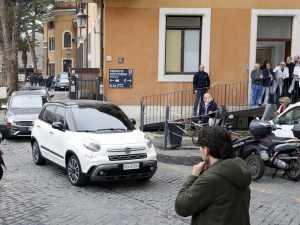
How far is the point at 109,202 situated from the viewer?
6.95m

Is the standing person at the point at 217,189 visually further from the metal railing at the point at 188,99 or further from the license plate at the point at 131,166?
the metal railing at the point at 188,99

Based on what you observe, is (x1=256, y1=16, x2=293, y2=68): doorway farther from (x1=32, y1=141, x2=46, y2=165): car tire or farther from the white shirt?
(x1=32, y1=141, x2=46, y2=165): car tire

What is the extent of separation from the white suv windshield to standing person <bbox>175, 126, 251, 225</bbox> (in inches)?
499

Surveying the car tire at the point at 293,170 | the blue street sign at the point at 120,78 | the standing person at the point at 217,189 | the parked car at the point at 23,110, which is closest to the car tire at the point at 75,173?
the car tire at the point at 293,170

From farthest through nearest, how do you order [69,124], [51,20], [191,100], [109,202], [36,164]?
1. [51,20]
2. [191,100]
3. [36,164]
4. [69,124]
5. [109,202]

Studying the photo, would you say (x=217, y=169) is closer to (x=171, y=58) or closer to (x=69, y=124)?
(x=69, y=124)

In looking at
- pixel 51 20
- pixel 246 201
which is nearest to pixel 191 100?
pixel 246 201

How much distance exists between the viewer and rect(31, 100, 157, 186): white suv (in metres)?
7.59

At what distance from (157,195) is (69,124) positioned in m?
2.35

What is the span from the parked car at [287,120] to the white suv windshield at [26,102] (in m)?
8.46

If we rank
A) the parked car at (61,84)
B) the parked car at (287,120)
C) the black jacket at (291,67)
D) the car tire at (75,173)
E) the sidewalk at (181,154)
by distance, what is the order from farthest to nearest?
the parked car at (61,84)
the black jacket at (291,67)
the sidewalk at (181,154)
the parked car at (287,120)
the car tire at (75,173)

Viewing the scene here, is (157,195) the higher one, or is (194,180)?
(194,180)

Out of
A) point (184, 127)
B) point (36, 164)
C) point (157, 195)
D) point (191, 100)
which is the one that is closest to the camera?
point (157, 195)

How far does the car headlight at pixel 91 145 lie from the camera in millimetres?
7617
